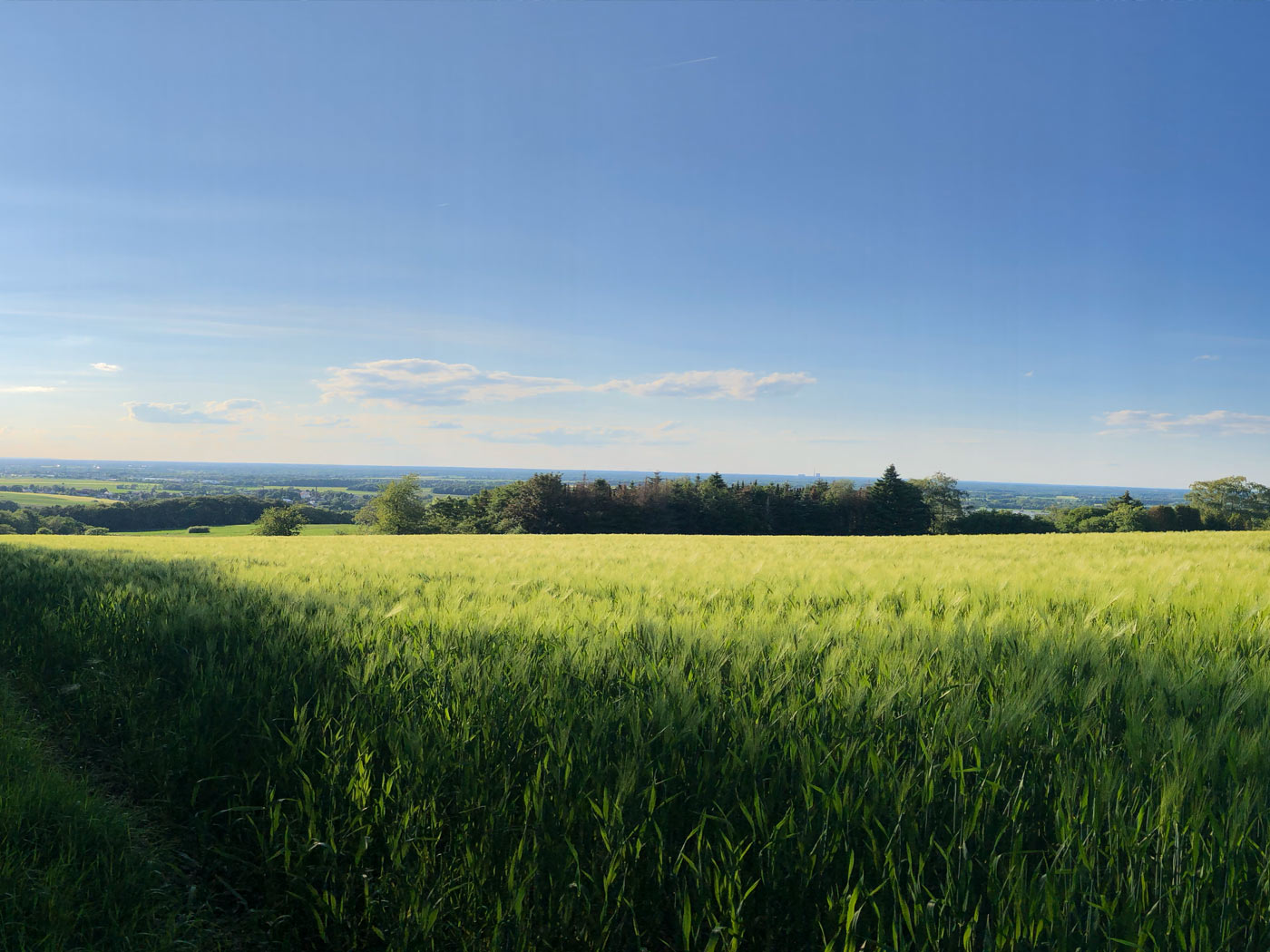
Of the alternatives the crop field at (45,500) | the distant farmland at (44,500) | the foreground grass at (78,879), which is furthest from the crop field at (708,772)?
the crop field at (45,500)

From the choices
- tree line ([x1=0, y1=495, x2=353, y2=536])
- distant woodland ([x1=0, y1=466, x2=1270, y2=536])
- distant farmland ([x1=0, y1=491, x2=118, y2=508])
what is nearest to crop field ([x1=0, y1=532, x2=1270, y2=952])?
distant woodland ([x1=0, y1=466, x2=1270, y2=536])

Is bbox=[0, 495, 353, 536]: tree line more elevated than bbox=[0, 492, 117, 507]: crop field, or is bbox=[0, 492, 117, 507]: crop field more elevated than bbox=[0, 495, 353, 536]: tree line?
bbox=[0, 492, 117, 507]: crop field

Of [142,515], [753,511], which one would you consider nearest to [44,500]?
[142,515]

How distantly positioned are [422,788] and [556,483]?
76178 millimetres

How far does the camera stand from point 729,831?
184cm

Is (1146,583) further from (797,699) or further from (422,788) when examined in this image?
(422,788)

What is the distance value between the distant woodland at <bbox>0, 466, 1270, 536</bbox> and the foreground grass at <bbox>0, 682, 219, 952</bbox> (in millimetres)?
70095

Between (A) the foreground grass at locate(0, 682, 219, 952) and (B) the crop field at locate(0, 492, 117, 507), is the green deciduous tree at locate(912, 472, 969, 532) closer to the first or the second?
(A) the foreground grass at locate(0, 682, 219, 952)

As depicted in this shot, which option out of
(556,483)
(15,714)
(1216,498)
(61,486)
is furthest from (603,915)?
(61,486)

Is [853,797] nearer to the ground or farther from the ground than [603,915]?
farther from the ground

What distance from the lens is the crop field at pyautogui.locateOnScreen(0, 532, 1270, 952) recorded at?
5.21 ft

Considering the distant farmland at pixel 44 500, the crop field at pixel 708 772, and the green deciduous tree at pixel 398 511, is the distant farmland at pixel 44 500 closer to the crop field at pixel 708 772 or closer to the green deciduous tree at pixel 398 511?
the green deciduous tree at pixel 398 511

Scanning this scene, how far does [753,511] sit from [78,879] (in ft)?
270

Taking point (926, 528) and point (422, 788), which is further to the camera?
point (926, 528)
